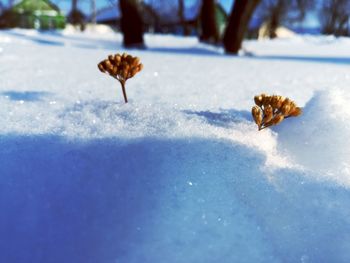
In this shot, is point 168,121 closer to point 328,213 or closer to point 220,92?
point 328,213

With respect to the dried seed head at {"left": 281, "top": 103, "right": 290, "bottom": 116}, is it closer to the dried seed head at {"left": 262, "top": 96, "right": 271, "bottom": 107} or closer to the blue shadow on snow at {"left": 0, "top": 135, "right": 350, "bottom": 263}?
the dried seed head at {"left": 262, "top": 96, "right": 271, "bottom": 107}

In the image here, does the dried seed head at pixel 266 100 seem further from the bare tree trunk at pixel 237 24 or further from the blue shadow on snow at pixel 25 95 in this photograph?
the bare tree trunk at pixel 237 24

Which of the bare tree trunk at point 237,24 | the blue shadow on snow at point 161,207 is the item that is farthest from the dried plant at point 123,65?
the bare tree trunk at point 237,24

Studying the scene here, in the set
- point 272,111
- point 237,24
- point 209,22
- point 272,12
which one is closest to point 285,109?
point 272,111

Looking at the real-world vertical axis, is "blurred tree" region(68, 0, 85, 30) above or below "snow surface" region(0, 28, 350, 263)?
below


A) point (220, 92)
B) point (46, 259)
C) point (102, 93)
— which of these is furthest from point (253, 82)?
point (46, 259)

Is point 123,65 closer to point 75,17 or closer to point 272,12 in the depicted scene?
point 75,17

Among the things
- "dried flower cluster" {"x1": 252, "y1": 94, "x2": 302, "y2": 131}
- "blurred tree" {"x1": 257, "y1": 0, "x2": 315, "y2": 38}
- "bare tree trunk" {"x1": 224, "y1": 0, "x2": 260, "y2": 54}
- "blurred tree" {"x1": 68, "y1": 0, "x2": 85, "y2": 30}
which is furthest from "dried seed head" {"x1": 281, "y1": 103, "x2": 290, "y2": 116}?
"blurred tree" {"x1": 257, "y1": 0, "x2": 315, "y2": 38}
